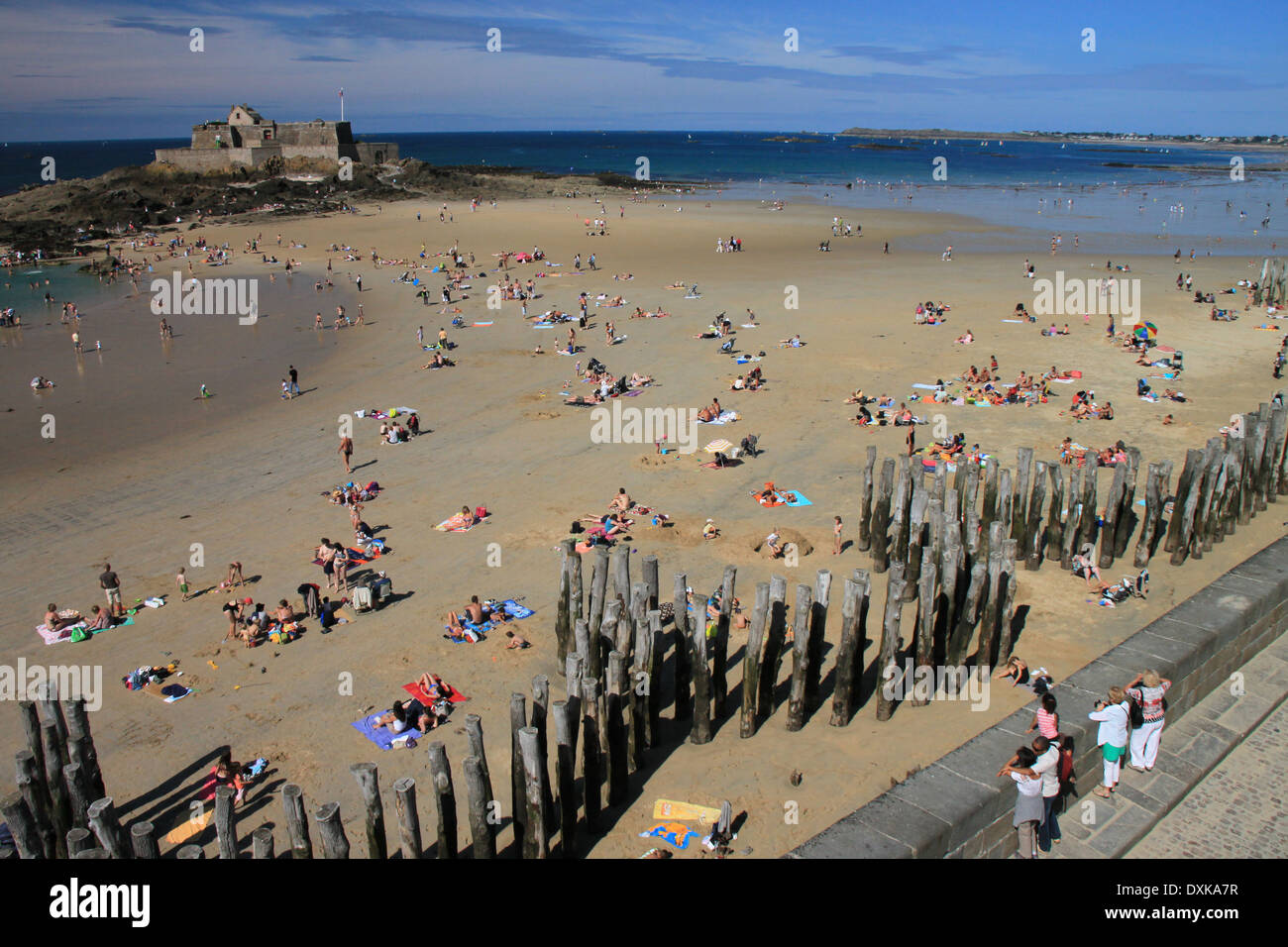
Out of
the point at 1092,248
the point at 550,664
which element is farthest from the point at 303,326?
the point at 1092,248

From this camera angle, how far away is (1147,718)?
8.77 meters

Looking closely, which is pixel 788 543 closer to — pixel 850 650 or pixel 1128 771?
pixel 850 650

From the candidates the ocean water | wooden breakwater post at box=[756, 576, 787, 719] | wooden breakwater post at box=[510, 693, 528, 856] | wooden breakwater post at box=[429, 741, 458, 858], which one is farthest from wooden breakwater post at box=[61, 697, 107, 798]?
the ocean water

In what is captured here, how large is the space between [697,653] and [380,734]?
14.5 feet

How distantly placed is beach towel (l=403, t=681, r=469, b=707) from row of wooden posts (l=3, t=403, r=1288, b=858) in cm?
158

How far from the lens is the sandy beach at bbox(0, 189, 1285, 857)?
1153 cm

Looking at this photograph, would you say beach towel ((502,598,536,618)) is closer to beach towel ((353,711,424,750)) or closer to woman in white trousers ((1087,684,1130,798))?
beach towel ((353,711,424,750))

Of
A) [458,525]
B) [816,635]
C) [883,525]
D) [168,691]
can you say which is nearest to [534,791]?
[816,635]

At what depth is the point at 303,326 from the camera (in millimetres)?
37844

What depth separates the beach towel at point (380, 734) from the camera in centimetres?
1155

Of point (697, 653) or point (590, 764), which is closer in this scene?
point (590, 764)

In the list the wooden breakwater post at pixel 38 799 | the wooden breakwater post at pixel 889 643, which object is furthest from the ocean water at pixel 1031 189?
the wooden breakwater post at pixel 38 799

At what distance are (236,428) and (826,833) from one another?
22758 millimetres
